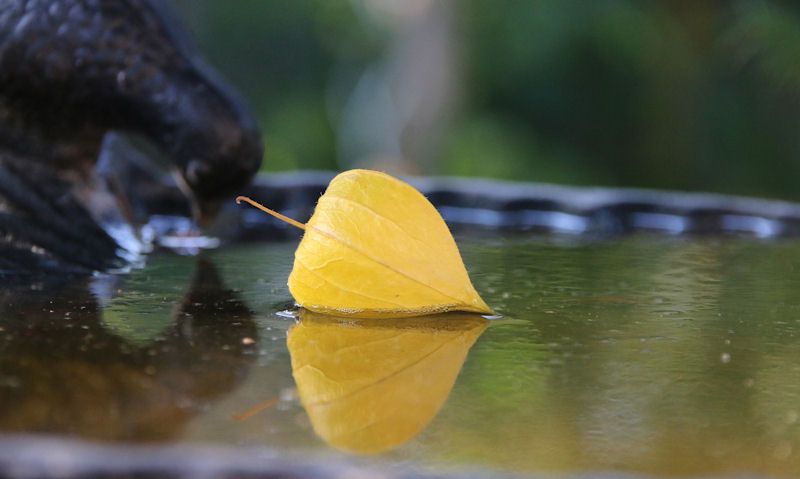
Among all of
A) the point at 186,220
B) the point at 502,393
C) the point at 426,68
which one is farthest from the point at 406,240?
the point at 426,68

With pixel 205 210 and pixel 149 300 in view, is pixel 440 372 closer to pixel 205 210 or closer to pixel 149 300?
pixel 149 300

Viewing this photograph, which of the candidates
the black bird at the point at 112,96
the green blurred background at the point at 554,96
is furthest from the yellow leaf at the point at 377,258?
the green blurred background at the point at 554,96

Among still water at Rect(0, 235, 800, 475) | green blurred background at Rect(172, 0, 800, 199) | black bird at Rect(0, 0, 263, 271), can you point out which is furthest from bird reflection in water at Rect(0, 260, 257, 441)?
green blurred background at Rect(172, 0, 800, 199)

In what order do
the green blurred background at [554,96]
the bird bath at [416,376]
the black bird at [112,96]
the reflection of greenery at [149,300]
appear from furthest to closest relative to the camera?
the green blurred background at [554,96], the black bird at [112,96], the reflection of greenery at [149,300], the bird bath at [416,376]

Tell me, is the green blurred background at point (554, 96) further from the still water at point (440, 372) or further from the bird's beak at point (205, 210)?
the still water at point (440, 372)

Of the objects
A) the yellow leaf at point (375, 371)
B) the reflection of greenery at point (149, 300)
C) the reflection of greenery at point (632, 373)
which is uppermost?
the reflection of greenery at point (632, 373)

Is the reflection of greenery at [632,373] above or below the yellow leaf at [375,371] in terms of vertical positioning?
above

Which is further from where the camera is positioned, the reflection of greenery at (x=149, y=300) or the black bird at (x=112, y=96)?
the black bird at (x=112, y=96)

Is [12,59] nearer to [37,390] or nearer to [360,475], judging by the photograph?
[37,390]

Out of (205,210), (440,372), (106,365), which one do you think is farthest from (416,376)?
(205,210)
